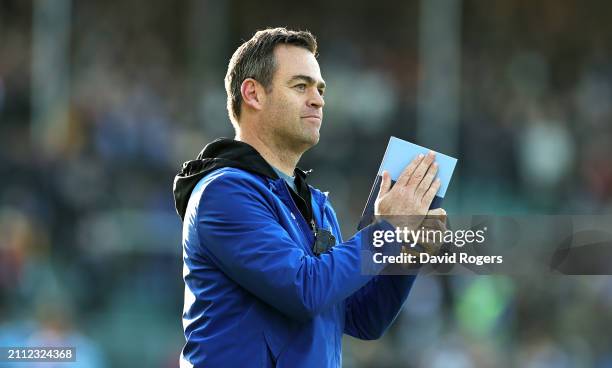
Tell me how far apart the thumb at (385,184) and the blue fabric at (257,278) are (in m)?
0.13

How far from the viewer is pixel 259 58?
151 inches

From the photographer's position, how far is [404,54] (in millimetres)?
16062

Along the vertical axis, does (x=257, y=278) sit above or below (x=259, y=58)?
below

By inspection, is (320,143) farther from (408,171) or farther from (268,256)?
(268,256)

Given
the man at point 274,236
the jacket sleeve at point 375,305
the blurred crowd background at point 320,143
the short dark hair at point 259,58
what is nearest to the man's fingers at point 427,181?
the man at point 274,236

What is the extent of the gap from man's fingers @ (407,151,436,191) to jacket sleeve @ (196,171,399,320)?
0.58 feet

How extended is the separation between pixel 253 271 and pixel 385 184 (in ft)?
1.69

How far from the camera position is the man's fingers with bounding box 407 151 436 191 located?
11.5 ft

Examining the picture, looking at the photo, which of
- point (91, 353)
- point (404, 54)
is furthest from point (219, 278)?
point (404, 54)

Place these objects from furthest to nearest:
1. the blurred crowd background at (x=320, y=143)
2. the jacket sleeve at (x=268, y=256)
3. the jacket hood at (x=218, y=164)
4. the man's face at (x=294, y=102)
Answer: the blurred crowd background at (x=320, y=143)
the man's face at (x=294, y=102)
the jacket hood at (x=218, y=164)
the jacket sleeve at (x=268, y=256)

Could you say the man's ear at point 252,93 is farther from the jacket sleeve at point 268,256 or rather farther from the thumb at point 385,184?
the thumb at point 385,184

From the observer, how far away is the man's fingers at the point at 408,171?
138 inches

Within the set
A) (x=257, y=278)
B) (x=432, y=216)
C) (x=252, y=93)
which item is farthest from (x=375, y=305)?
(x=252, y=93)

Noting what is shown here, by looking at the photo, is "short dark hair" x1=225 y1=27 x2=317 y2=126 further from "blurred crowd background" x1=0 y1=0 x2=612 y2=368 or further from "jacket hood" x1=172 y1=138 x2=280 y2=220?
"blurred crowd background" x1=0 y1=0 x2=612 y2=368
